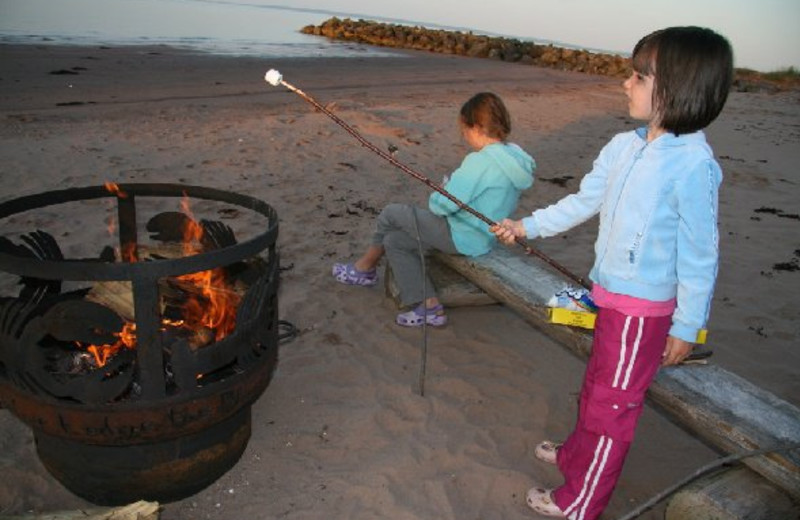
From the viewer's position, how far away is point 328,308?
4.73 m

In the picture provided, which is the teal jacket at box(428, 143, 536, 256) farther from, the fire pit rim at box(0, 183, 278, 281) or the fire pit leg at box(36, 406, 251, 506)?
the fire pit leg at box(36, 406, 251, 506)

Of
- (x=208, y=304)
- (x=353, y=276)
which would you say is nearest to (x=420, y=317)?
(x=353, y=276)

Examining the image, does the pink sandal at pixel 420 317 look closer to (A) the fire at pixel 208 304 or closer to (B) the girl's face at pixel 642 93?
(A) the fire at pixel 208 304

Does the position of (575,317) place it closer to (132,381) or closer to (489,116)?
(489,116)

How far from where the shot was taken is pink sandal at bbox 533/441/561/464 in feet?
10.6

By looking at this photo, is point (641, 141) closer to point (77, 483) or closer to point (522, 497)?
point (522, 497)

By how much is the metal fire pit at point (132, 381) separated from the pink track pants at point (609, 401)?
5.08 feet

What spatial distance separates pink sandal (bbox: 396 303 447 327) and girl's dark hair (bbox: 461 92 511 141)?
1447 millimetres

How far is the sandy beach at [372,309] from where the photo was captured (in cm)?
301

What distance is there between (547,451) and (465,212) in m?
1.80

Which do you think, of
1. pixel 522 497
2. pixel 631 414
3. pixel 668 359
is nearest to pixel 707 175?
pixel 668 359

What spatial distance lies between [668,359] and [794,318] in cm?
335

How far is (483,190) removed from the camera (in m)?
4.20

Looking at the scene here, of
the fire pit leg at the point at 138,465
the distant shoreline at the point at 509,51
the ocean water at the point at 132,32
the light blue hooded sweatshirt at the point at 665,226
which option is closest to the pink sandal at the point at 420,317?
the fire pit leg at the point at 138,465
